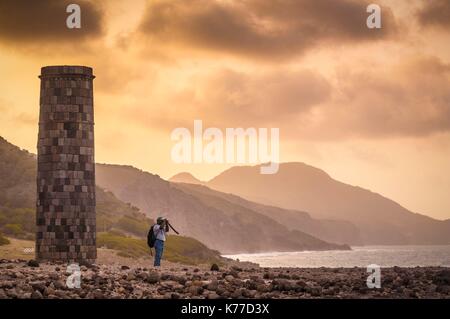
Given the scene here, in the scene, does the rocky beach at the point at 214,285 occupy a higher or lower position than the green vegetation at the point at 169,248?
lower

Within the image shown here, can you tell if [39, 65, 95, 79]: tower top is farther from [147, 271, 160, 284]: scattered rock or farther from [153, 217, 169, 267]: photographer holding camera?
[147, 271, 160, 284]: scattered rock

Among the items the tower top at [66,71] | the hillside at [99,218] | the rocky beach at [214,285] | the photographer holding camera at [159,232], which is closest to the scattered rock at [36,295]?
the rocky beach at [214,285]

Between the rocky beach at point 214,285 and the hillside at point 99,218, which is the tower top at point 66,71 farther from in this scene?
the hillside at point 99,218

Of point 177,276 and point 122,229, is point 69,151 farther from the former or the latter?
point 122,229

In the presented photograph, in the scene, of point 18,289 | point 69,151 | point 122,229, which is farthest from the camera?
point 122,229

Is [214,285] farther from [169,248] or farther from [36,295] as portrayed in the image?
[169,248]

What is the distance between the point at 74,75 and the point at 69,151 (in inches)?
124

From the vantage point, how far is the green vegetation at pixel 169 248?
7425 centimetres

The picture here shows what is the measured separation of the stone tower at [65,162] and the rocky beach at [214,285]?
7.00 metres

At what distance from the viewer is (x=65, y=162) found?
38844mm
